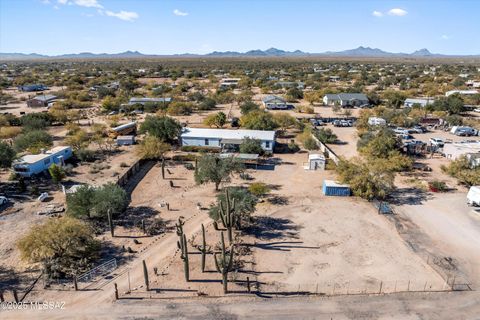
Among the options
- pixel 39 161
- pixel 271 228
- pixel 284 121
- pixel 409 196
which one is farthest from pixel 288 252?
pixel 284 121

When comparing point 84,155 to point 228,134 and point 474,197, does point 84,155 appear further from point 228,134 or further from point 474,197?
point 474,197

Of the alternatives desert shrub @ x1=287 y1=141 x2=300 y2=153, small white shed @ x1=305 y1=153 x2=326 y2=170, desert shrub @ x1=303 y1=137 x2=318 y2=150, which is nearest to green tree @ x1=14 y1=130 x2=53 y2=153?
desert shrub @ x1=287 y1=141 x2=300 y2=153

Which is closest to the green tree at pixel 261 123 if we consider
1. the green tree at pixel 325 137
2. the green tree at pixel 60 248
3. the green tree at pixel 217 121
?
the green tree at pixel 217 121

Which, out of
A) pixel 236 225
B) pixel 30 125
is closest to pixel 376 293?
pixel 236 225

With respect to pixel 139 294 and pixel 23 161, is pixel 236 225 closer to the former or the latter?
pixel 139 294

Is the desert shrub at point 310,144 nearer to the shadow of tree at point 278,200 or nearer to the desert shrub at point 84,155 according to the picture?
the shadow of tree at point 278,200
